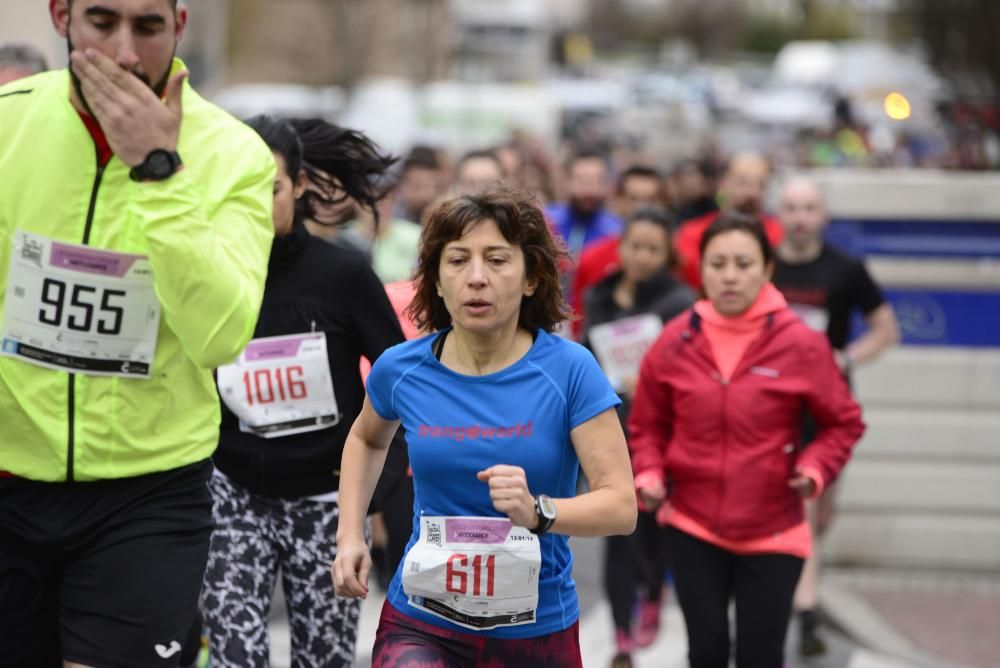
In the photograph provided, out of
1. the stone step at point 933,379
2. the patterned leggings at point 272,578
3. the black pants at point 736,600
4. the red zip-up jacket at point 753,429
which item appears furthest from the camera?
the stone step at point 933,379

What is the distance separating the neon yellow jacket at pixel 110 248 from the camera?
3.55m

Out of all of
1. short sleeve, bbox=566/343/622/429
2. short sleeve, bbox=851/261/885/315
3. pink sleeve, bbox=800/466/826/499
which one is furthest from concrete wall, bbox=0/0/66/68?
short sleeve, bbox=566/343/622/429

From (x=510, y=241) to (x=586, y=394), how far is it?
0.41 meters

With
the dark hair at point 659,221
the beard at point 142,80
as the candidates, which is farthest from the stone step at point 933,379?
the beard at point 142,80

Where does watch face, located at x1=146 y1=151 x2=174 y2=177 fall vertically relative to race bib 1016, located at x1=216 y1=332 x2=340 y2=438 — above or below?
above

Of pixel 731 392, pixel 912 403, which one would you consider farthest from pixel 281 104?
pixel 731 392

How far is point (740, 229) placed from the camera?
19.9 ft

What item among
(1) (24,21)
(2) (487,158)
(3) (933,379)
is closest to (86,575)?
(2) (487,158)

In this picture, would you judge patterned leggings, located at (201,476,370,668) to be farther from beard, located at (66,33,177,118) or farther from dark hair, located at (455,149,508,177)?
dark hair, located at (455,149,508,177)

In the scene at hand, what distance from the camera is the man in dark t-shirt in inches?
316

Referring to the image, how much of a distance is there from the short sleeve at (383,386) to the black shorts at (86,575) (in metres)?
0.63

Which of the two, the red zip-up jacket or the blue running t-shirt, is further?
the red zip-up jacket

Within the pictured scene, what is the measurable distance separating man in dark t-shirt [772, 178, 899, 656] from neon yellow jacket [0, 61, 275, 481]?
470cm

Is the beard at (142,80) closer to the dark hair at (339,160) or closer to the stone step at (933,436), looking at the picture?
the dark hair at (339,160)
